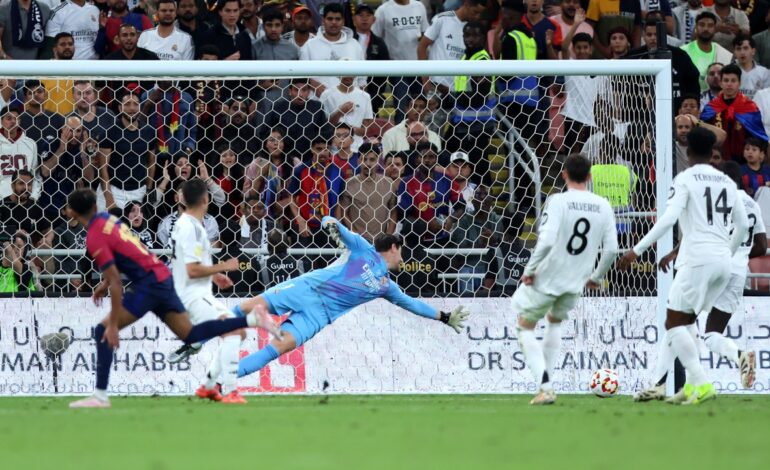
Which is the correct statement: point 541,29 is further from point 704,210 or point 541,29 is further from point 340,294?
point 704,210

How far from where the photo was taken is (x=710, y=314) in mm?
13344

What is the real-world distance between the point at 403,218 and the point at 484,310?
152 centimetres

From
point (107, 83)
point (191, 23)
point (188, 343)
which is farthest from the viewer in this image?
point (191, 23)

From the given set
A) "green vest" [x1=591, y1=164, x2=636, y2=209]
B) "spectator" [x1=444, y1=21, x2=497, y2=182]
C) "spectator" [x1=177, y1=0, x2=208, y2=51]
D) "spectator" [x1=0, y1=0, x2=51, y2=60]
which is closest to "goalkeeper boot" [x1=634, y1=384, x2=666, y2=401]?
"green vest" [x1=591, y1=164, x2=636, y2=209]

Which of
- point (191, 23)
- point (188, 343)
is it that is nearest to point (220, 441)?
point (188, 343)

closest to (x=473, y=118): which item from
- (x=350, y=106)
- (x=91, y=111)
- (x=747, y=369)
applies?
(x=350, y=106)

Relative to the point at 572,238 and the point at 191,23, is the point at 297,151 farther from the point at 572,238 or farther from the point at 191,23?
the point at 572,238

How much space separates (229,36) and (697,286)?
27.4ft

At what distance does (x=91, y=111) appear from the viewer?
15.8m

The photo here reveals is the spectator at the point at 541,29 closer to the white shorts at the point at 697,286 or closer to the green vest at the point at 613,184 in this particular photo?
the green vest at the point at 613,184

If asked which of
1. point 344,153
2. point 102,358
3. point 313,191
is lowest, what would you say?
point 102,358

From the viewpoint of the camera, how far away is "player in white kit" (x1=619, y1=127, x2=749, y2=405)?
11945mm

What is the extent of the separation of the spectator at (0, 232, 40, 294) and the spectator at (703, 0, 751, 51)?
10.6 metres

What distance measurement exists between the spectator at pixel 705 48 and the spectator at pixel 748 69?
9.7 inches
